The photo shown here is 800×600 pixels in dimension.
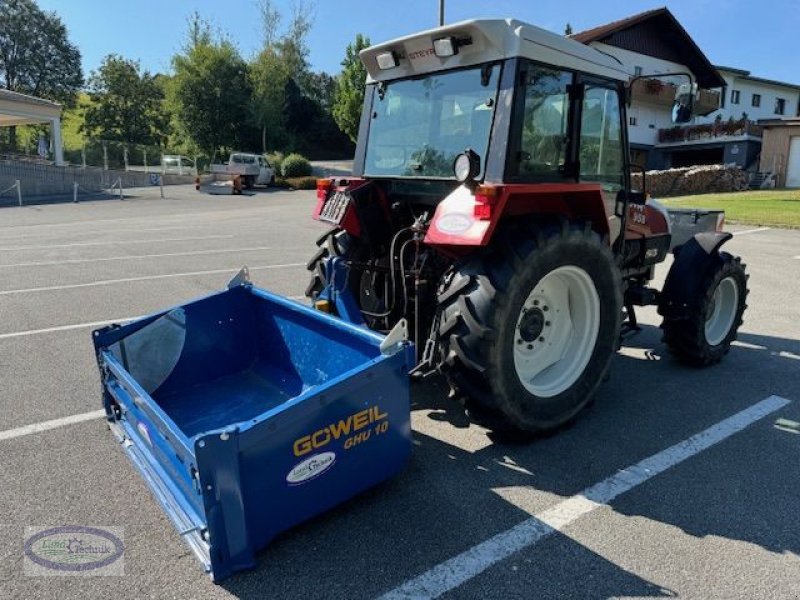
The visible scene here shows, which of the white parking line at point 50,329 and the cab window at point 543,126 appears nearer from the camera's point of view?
the cab window at point 543,126

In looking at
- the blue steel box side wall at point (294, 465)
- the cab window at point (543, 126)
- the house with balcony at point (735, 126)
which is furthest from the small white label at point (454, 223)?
the house with balcony at point (735, 126)

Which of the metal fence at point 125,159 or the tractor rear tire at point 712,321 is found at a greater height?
the metal fence at point 125,159

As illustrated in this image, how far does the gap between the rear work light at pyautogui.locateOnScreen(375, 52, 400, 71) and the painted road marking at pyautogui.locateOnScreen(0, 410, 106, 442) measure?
294cm

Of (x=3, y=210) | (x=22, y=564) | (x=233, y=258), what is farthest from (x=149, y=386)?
(x=3, y=210)

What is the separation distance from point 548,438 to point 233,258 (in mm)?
7479

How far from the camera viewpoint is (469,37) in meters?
3.27

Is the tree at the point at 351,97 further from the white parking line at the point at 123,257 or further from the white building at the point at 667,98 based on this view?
the white parking line at the point at 123,257

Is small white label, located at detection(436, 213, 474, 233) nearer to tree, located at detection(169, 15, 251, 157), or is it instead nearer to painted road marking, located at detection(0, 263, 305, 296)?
painted road marking, located at detection(0, 263, 305, 296)

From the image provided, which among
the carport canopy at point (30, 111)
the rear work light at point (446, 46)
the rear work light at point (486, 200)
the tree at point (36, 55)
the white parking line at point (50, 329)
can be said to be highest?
the tree at point (36, 55)

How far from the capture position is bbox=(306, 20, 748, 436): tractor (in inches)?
122

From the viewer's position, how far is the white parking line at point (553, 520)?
227 centimetres

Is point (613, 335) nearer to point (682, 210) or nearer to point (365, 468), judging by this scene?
point (365, 468)

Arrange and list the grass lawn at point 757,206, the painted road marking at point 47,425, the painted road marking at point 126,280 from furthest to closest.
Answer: the grass lawn at point 757,206
the painted road marking at point 126,280
the painted road marking at point 47,425

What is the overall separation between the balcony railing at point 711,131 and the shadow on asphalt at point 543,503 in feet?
100
